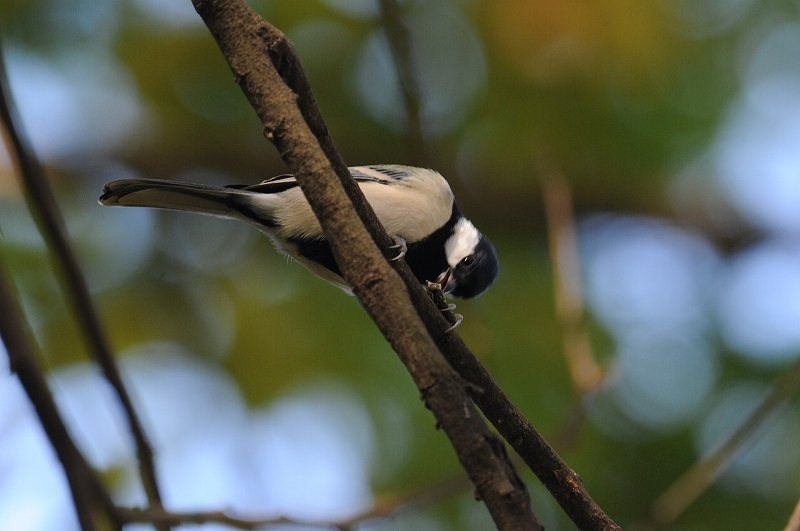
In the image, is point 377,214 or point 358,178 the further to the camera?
point 358,178

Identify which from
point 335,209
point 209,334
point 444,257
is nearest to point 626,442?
point 444,257

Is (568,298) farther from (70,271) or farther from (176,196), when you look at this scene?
(70,271)

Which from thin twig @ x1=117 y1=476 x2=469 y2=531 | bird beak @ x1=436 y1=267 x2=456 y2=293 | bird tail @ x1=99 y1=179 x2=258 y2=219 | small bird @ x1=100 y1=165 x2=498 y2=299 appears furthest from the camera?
bird beak @ x1=436 y1=267 x2=456 y2=293

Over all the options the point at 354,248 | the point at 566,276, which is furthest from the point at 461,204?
the point at 354,248

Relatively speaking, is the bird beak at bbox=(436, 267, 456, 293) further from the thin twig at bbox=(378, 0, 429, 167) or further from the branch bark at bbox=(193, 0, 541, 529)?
the branch bark at bbox=(193, 0, 541, 529)

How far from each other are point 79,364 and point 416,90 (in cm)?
227

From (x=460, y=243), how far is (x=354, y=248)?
7.83 feet

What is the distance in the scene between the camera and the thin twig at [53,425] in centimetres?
164

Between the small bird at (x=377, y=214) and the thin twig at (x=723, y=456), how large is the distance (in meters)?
1.14

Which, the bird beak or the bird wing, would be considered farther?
the bird beak

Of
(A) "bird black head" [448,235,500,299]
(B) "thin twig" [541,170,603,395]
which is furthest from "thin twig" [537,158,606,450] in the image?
(A) "bird black head" [448,235,500,299]

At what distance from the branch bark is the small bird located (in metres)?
1.23

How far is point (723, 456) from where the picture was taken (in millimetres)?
3662

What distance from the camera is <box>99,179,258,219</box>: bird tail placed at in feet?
9.59
